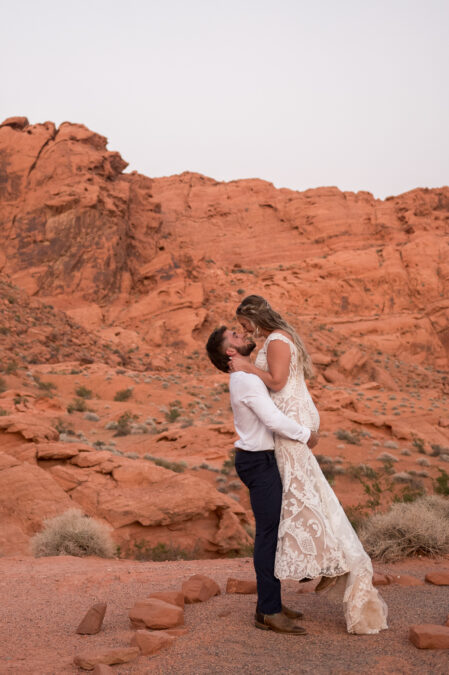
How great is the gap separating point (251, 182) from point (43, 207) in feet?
107

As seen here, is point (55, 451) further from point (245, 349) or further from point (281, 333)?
point (281, 333)

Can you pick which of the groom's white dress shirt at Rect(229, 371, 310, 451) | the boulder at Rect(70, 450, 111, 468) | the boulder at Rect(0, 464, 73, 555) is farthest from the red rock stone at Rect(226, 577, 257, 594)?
the boulder at Rect(70, 450, 111, 468)

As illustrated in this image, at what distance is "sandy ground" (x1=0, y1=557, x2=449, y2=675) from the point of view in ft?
9.53

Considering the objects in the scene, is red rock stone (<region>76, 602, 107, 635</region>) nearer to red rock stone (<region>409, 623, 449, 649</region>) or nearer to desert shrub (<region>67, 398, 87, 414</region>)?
red rock stone (<region>409, 623, 449, 649</region>)

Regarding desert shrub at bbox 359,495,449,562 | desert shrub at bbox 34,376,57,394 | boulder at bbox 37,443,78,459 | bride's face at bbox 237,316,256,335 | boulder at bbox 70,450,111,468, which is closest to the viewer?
bride's face at bbox 237,316,256,335

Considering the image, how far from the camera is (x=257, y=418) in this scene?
11.9 feet

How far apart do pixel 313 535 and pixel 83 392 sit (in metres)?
20.5

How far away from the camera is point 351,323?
47281mm

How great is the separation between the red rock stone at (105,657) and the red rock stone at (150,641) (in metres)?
0.07

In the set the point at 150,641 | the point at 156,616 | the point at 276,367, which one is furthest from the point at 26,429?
the point at 276,367

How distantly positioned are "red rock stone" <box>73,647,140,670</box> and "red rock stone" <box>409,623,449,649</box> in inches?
62.2

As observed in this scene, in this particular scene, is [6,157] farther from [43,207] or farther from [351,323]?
[351,323]

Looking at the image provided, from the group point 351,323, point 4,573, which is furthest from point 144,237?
point 4,573

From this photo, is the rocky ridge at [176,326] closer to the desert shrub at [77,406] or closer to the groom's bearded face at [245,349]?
the desert shrub at [77,406]
